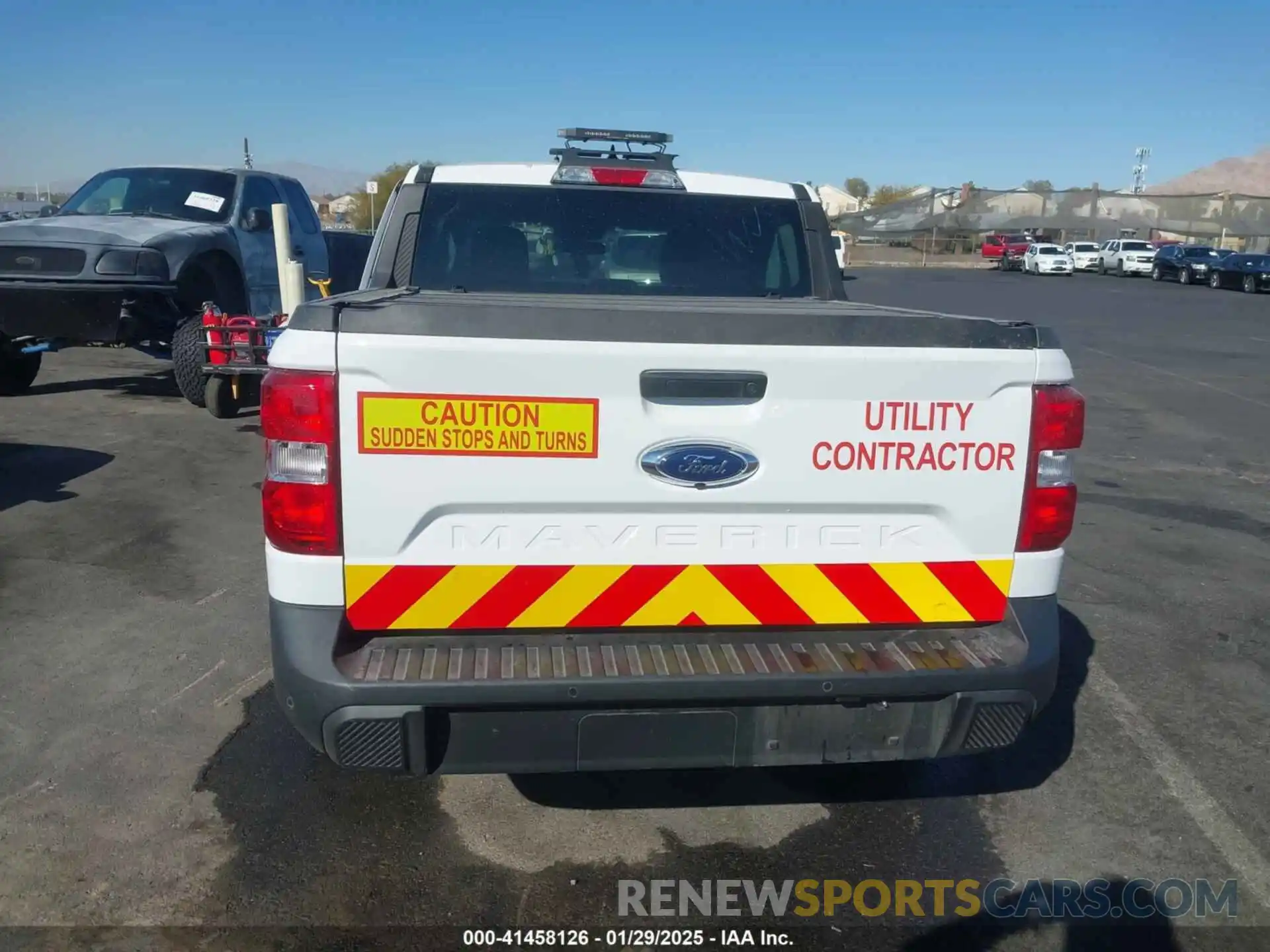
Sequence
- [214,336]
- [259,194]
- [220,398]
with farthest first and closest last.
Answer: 1. [259,194]
2. [220,398]
3. [214,336]

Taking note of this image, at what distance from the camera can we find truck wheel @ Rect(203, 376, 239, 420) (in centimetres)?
946

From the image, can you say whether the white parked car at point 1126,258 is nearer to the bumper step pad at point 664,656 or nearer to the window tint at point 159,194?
the window tint at point 159,194

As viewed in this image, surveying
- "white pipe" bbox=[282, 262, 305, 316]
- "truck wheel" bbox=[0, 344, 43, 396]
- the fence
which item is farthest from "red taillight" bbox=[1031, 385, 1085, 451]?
the fence

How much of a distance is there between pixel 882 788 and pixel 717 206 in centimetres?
258

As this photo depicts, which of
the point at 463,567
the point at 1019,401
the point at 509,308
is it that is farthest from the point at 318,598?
the point at 1019,401

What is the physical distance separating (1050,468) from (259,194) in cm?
1003

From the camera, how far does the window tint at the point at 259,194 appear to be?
1080 cm

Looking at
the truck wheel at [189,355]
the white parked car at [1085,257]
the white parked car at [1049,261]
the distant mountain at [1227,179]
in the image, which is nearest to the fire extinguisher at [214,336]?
the truck wheel at [189,355]

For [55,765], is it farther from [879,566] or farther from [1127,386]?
[1127,386]

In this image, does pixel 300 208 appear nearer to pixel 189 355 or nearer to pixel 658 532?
pixel 189 355

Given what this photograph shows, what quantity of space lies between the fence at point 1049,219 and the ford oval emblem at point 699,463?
177 feet

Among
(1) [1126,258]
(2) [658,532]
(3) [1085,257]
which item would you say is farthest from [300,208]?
(3) [1085,257]

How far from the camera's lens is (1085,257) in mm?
47156

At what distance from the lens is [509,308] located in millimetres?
2629
